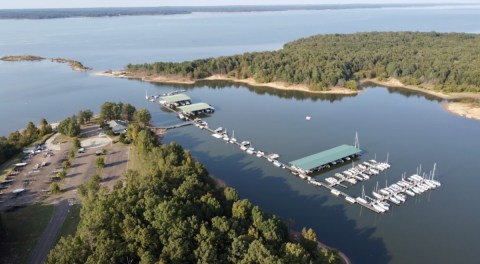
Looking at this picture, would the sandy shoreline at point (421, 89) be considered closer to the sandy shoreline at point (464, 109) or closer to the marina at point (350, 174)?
the sandy shoreline at point (464, 109)

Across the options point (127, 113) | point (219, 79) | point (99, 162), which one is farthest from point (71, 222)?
point (219, 79)

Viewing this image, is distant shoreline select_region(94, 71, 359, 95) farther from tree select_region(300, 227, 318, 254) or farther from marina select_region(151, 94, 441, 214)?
tree select_region(300, 227, 318, 254)

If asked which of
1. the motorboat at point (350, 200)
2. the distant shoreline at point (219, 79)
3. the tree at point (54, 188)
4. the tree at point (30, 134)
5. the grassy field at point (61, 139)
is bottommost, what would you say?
the motorboat at point (350, 200)

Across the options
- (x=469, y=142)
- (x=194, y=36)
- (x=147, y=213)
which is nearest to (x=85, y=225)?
(x=147, y=213)

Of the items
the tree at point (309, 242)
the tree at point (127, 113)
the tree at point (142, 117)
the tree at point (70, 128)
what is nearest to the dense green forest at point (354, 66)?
the tree at point (127, 113)

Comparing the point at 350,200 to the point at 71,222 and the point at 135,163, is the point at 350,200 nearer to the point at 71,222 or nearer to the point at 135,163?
the point at 135,163

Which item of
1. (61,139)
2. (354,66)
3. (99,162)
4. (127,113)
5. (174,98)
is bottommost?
(61,139)
